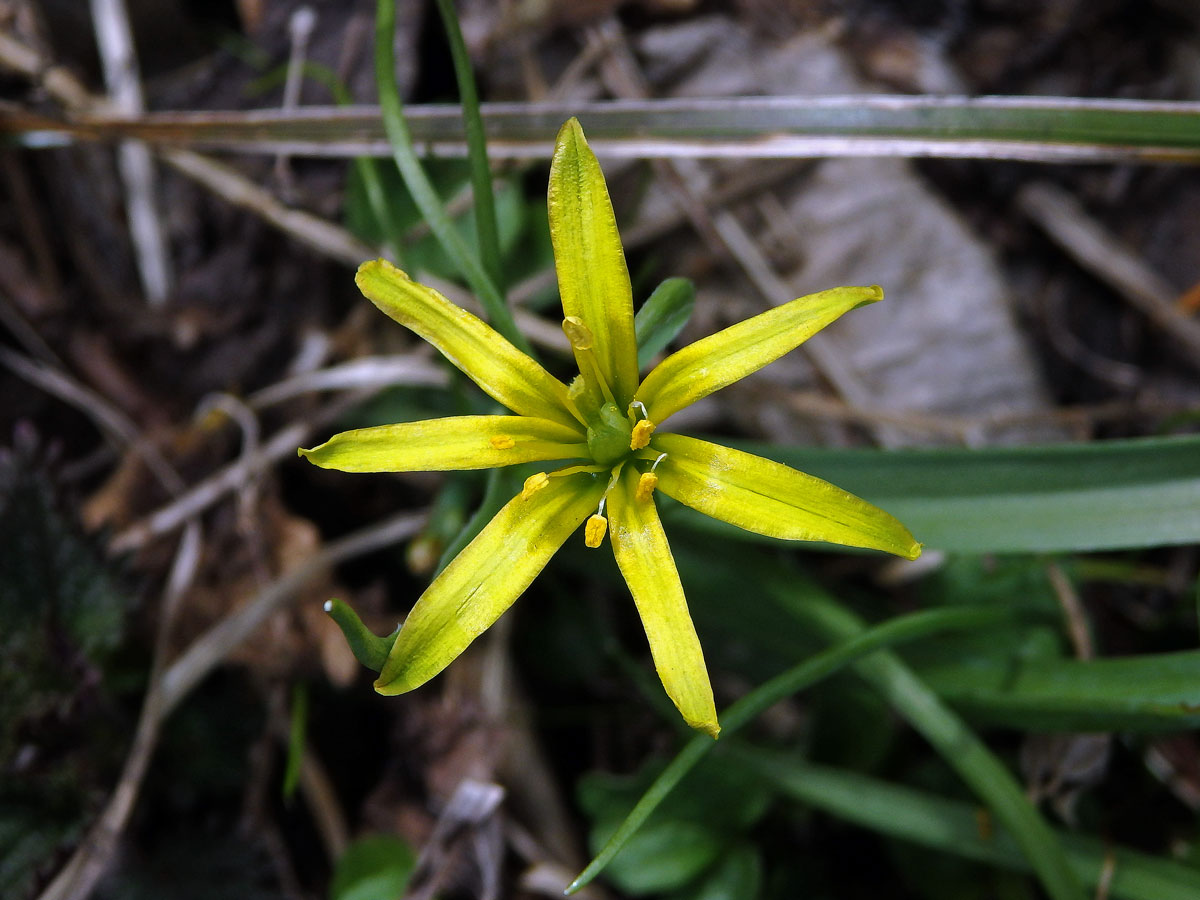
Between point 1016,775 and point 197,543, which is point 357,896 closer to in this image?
point 197,543

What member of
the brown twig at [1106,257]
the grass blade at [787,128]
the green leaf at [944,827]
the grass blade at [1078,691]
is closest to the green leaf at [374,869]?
the green leaf at [944,827]

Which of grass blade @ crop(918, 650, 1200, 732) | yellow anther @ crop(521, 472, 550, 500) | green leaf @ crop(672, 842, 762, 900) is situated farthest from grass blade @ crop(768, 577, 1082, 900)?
yellow anther @ crop(521, 472, 550, 500)

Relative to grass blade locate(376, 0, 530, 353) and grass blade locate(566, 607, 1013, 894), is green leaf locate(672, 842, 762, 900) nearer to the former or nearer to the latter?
grass blade locate(566, 607, 1013, 894)

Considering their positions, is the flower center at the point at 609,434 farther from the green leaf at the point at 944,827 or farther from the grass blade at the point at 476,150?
the green leaf at the point at 944,827

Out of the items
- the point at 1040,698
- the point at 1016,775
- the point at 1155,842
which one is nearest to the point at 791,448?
the point at 1040,698

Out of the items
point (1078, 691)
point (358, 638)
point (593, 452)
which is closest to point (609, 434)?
point (593, 452)

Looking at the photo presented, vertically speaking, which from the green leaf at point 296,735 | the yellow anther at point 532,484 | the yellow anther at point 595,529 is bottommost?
the green leaf at point 296,735
